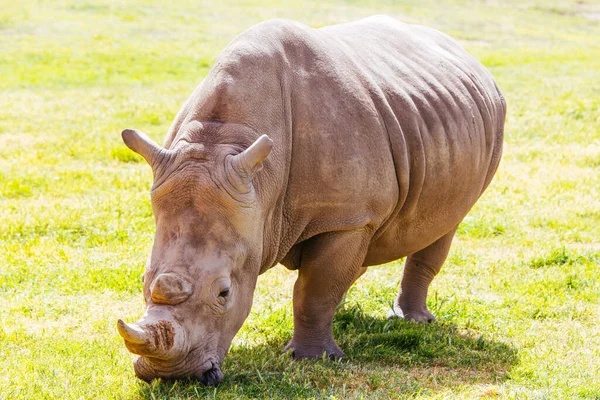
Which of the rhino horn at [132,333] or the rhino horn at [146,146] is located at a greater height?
the rhino horn at [146,146]

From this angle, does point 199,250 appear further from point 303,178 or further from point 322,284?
point 322,284

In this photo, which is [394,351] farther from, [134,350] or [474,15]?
[474,15]

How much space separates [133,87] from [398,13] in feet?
51.4

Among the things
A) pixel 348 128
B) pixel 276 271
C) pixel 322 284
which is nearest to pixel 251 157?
pixel 348 128

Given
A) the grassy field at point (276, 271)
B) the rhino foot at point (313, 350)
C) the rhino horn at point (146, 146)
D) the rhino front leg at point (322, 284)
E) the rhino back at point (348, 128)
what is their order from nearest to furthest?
the rhino horn at point (146, 146), the rhino back at point (348, 128), the grassy field at point (276, 271), the rhino front leg at point (322, 284), the rhino foot at point (313, 350)

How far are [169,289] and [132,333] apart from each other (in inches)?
14.3

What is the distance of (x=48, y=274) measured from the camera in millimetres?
7996

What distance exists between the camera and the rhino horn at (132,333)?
14.8ft

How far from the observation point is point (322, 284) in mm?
5977

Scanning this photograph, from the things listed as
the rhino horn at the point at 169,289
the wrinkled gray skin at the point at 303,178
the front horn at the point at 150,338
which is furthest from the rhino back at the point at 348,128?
the front horn at the point at 150,338

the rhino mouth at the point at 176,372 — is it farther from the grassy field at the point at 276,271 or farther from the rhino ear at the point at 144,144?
the rhino ear at the point at 144,144

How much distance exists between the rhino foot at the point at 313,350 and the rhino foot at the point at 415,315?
123 centimetres

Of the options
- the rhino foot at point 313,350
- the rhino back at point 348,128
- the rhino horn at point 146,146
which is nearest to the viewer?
the rhino horn at point 146,146

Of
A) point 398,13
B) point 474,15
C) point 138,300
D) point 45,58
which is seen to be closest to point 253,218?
point 138,300
